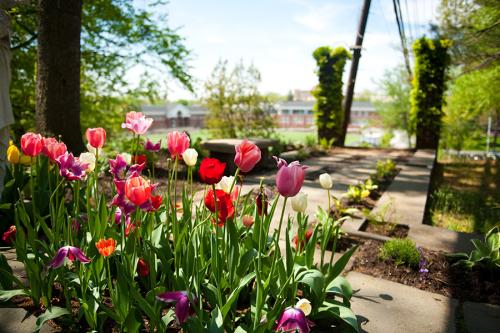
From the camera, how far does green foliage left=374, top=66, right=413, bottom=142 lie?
91.4 feet

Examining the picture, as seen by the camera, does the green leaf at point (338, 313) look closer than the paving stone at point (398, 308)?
Yes

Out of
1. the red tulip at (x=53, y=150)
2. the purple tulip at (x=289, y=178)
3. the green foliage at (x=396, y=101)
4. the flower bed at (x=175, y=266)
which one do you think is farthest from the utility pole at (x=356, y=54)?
the green foliage at (x=396, y=101)

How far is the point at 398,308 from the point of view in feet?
6.38

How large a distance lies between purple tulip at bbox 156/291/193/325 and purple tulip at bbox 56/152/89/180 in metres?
0.63

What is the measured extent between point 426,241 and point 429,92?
30.2 feet

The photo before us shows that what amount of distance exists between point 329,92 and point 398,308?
10.6m

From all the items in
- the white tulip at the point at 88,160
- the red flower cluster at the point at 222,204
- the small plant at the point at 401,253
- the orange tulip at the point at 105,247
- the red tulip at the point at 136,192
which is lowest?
the small plant at the point at 401,253

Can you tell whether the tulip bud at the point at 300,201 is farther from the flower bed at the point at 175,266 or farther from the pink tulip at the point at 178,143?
the pink tulip at the point at 178,143

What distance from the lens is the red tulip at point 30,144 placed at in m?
1.59

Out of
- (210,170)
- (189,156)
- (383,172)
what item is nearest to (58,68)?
(189,156)

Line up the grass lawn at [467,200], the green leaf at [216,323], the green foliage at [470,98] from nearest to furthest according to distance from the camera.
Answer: the green leaf at [216,323], the grass lawn at [467,200], the green foliage at [470,98]

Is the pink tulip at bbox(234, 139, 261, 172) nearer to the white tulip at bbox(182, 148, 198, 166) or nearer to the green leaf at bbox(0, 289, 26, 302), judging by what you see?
the white tulip at bbox(182, 148, 198, 166)

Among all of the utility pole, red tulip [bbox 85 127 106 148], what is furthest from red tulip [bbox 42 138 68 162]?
the utility pole

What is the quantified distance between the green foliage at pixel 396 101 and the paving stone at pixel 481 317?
2708 centimetres
